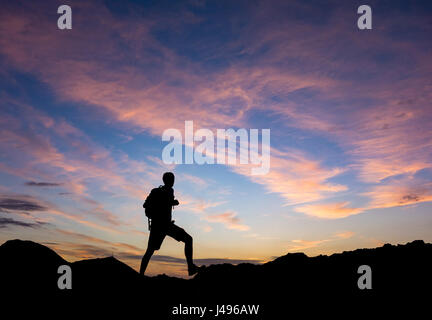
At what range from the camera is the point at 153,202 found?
9.91m

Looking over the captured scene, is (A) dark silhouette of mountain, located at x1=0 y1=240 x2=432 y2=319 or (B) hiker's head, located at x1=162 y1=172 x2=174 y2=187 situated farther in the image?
(B) hiker's head, located at x1=162 y1=172 x2=174 y2=187

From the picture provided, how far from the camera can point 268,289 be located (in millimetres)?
8258

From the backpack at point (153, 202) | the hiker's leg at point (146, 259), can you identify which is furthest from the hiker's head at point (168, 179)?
the hiker's leg at point (146, 259)

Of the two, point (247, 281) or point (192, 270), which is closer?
point (247, 281)

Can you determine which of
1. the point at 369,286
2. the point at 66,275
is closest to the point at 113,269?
the point at 66,275

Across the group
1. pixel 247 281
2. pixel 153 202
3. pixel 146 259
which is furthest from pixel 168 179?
pixel 247 281

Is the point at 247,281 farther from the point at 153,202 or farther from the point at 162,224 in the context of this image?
the point at 153,202

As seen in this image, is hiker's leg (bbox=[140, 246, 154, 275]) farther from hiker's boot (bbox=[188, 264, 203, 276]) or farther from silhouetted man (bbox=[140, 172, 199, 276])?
hiker's boot (bbox=[188, 264, 203, 276])

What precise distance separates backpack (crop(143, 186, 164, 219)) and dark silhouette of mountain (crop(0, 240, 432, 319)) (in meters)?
1.79

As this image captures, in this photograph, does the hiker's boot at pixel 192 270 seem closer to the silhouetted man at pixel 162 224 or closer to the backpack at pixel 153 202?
the silhouetted man at pixel 162 224

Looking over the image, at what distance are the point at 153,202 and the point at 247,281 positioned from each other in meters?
3.37

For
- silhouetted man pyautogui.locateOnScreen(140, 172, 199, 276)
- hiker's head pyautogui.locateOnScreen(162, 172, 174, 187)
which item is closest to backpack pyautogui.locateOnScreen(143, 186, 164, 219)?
silhouetted man pyautogui.locateOnScreen(140, 172, 199, 276)

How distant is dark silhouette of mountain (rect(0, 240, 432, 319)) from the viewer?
24.7 feet
